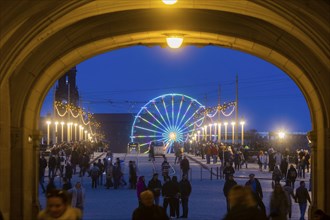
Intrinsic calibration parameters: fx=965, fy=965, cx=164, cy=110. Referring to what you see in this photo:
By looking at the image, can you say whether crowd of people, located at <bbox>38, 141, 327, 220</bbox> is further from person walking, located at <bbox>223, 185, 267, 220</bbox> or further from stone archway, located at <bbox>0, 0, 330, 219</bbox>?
stone archway, located at <bbox>0, 0, 330, 219</bbox>

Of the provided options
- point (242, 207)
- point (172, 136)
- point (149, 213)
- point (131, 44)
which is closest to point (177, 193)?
point (131, 44)

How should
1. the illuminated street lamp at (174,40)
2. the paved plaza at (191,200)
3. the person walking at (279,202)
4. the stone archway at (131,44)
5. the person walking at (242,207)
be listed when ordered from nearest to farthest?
the person walking at (242,207)
the stone archway at (131,44)
the person walking at (279,202)
the illuminated street lamp at (174,40)
the paved plaza at (191,200)

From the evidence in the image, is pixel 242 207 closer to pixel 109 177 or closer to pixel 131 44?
pixel 131 44

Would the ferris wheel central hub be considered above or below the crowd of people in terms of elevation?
above

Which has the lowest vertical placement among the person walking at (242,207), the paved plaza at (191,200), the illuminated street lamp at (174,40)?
the paved plaza at (191,200)

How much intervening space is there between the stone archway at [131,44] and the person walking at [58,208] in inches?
345

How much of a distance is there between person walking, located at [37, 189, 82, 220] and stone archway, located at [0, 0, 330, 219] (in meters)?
8.77

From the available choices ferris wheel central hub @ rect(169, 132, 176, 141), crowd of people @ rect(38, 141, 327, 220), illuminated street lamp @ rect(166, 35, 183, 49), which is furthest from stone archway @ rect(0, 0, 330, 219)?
ferris wheel central hub @ rect(169, 132, 176, 141)

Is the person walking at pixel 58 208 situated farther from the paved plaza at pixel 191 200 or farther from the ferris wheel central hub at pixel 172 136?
the ferris wheel central hub at pixel 172 136

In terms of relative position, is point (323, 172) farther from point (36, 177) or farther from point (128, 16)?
point (36, 177)

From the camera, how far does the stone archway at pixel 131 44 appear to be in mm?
18812

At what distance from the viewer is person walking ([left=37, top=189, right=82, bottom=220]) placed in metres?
9.41

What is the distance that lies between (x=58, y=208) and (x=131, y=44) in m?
13.7

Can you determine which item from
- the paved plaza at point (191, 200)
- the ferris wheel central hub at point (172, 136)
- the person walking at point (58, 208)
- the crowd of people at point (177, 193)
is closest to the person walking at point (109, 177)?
the crowd of people at point (177, 193)
